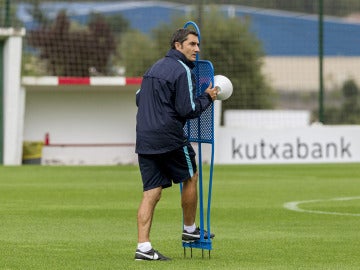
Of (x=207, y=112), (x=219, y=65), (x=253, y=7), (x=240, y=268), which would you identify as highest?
(x=253, y=7)

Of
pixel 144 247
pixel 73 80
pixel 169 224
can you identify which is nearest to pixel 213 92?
pixel 144 247

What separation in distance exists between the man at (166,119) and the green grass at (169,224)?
23.9 inches

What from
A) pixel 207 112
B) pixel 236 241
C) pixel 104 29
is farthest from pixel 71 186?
pixel 104 29

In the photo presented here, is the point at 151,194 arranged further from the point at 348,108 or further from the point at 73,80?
the point at 348,108

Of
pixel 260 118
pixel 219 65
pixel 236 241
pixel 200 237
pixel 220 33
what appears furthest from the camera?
pixel 220 33

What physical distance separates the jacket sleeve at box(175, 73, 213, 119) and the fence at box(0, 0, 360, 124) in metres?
20.9

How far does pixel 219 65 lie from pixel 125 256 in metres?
25.1

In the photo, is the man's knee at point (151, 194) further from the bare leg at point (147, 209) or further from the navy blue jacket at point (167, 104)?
the navy blue jacket at point (167, 104)

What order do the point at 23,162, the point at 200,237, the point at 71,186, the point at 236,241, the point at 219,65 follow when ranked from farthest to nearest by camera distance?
the point at 219,65 → the point at 23,162 → the point at 71,186 → the point at 236,241 → the point at 200,237

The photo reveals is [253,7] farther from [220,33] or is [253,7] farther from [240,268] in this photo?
[240,268]

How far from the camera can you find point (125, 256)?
1091 centimetres

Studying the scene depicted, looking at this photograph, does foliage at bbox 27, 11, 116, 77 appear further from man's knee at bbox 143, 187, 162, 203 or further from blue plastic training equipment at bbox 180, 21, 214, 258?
man's knee at bbox 143, 187, 162, 203

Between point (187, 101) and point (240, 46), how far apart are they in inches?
1144

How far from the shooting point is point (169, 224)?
14.3 meters
